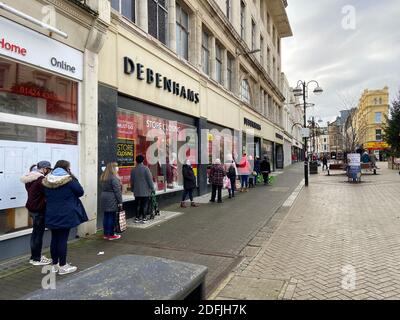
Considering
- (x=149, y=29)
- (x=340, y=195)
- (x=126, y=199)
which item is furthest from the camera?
(x=340, y=195)

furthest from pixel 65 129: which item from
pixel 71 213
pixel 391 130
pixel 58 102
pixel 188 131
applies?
pixel 391 130

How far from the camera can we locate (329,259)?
226 inches

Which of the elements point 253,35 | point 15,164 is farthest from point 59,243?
point 253,35

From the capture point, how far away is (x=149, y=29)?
37.8ft

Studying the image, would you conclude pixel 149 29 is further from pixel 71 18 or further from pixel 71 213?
pixel 71 213

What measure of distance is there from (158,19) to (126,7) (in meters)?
2.12

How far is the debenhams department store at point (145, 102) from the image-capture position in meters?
8.68

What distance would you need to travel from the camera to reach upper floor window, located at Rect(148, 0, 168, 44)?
1174 cm

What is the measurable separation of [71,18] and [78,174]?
3359mm

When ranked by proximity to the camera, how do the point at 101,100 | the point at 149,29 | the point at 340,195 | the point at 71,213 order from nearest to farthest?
1. the point at 71,213
2. the point at 101,100
3. the point at 149,29
4. the point at 340,195

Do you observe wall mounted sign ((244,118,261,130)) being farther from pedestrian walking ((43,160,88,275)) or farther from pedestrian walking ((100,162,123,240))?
pedestrian walking ((43,160,88,275))

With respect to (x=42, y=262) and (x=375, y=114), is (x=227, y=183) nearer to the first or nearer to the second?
(x=42, y=262)

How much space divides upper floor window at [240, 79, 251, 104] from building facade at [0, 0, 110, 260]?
16.2 m

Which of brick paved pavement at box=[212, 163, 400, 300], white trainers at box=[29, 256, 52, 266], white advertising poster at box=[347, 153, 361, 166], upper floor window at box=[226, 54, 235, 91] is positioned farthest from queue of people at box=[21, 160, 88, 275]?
white advertising poster at box=[347, 153, 361, 166]
